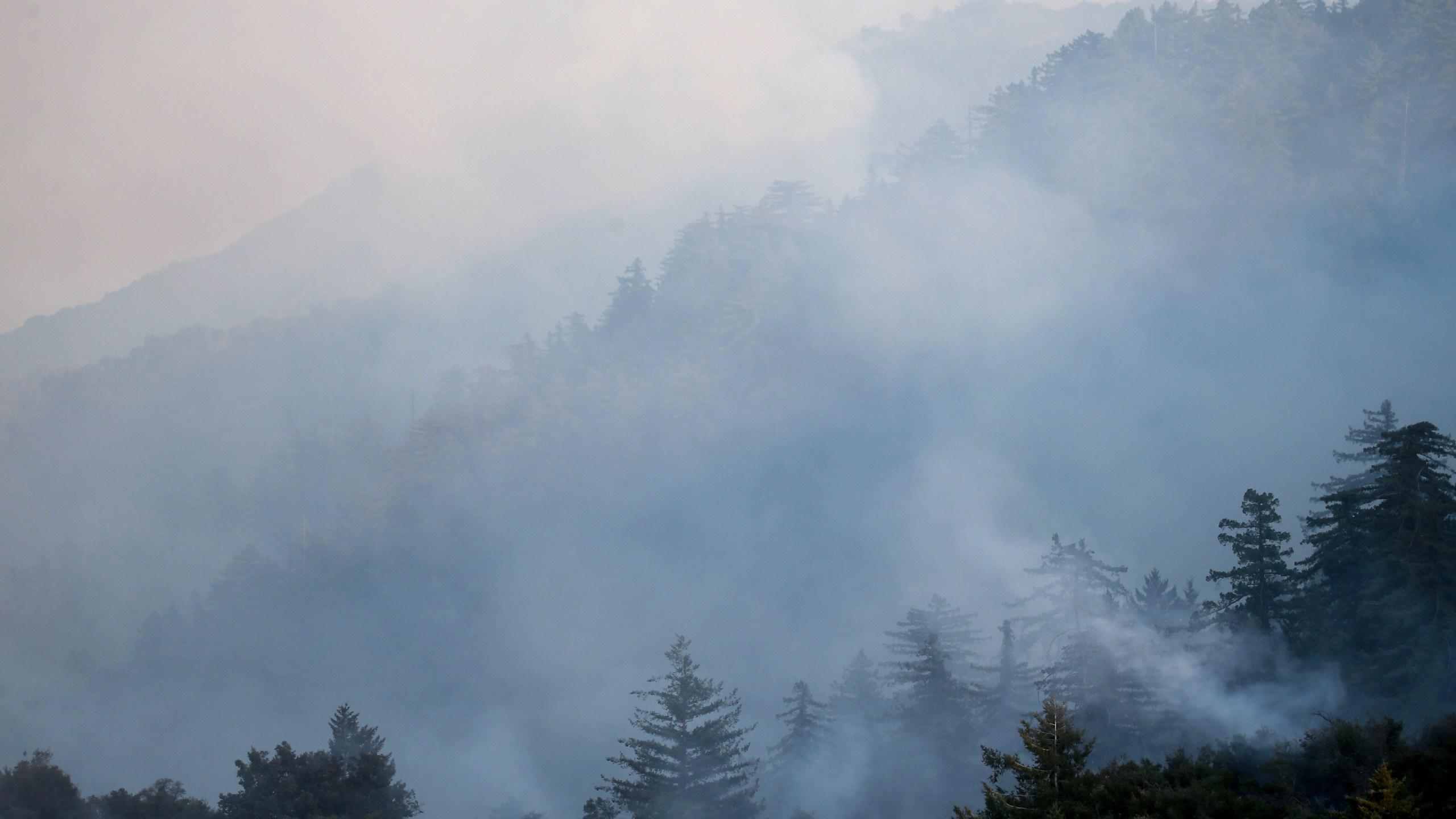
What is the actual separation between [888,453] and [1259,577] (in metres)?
32.6

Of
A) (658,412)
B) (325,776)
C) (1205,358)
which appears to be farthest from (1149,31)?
(325,776)

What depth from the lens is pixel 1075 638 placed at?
74.4 feet

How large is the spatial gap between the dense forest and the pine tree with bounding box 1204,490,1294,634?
15.2 feet

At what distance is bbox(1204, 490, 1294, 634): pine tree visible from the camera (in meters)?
20.1

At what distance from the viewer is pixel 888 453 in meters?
53.0

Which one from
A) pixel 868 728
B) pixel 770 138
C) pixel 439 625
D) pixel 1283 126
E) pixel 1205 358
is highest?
pixel 770 138

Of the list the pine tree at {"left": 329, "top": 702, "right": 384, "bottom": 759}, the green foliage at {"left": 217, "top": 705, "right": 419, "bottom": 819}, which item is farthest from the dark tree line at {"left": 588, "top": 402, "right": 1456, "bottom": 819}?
the pine tree at {"left": 329, "top": 702, "right": 384, "bottom": 759}

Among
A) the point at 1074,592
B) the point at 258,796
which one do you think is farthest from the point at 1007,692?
the point at 258,796

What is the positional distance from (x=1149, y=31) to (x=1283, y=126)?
47.2ft

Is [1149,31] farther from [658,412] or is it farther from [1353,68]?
[658,412]

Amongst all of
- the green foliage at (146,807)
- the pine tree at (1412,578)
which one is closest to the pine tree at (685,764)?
the green foliage at (146,807)

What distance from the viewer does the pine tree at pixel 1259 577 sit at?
2007 centimetres

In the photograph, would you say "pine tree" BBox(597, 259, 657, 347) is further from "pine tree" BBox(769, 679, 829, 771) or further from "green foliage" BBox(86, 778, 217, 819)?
"green foliage" BBox(86, 778, 217, 819)

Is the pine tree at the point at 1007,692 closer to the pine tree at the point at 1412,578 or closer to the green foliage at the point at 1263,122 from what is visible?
the pine tree at the point at 1412,578
